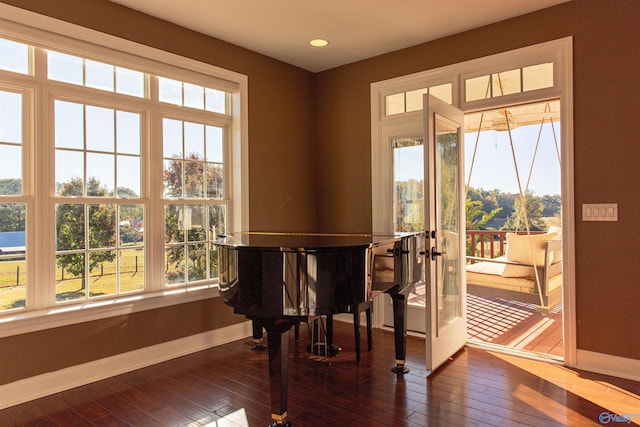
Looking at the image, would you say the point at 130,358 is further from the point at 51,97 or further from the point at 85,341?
the point at 51,97

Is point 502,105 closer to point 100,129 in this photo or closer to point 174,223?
point 174,223

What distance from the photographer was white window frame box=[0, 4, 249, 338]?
262 cm

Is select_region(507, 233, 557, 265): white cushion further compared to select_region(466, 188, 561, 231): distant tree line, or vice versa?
select_region(466, 188, 561, 231): distant tree line

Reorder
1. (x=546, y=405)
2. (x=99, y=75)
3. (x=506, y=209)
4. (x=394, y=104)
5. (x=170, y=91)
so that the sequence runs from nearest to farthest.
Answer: (x=546, y=405)
(x=99, y=75)
(x=170, y=91)
(x=394, y=104)
(x=506, y=209)

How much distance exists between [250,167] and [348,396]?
7.39ft

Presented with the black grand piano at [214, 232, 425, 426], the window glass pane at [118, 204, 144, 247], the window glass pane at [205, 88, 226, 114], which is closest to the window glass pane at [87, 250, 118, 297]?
the window glass pane at [118, 204, 144, 247]

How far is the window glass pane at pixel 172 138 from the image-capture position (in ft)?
11.3

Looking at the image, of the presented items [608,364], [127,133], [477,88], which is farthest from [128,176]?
[608,364]

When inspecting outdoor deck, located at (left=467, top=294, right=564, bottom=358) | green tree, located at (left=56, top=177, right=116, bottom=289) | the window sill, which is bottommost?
outdoor deck, located at (left=467, top=294, right=564, bottom=358)

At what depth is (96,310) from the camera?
2912 millimetres

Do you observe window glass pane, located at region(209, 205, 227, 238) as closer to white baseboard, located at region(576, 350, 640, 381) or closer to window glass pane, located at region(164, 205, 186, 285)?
window glass pane, located at region(164, 205, 186, 285)

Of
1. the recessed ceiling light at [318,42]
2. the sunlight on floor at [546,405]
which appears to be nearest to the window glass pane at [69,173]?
the recessed ceiling light at [318,42]

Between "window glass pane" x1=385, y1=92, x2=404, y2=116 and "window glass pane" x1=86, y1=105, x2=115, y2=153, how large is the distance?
2472 millimetres

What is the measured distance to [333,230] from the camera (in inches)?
179
